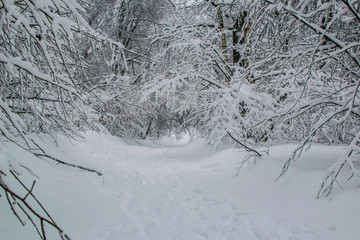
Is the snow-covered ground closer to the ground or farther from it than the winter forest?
closer to the ground

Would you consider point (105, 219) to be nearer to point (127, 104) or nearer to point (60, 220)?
point (60, 220)

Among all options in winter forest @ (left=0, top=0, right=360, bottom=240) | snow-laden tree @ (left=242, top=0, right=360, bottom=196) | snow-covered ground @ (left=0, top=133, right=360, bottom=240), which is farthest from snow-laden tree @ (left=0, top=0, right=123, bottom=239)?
snow-laden tree @ (left=242, top=0, right=360, bottom=196)

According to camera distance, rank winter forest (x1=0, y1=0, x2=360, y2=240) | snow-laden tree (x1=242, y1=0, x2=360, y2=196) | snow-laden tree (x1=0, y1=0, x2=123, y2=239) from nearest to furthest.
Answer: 1. snow-laden tree (x1=0, y1=0, x2=123, y2=239)
2. winter forest (x1=0, y1=0, x2=360, y2=240)
3. snow-laden tree (x1=242, y1=0, x2=360, y2=196)

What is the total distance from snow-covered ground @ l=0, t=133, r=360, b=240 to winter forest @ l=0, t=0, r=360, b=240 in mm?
85

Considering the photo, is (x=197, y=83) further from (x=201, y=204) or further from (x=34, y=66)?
(x=34, y=66)

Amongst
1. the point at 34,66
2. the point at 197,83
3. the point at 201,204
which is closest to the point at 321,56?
the point at 201,204

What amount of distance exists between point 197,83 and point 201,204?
3.82m

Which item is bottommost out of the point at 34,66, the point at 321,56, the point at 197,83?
the point at 34,66

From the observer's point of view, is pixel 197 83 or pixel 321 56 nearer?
pixel 321 56

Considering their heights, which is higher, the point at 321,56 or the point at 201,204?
the point at 321,56

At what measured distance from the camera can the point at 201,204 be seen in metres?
3.90

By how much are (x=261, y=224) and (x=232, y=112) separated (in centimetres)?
301

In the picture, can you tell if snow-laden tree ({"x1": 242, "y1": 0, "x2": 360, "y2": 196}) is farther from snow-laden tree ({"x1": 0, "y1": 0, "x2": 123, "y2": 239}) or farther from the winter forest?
snow-laden tree ({"x1": 0, "y1": 0, "x2": 123, "y2": 239})

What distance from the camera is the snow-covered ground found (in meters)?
2.79
